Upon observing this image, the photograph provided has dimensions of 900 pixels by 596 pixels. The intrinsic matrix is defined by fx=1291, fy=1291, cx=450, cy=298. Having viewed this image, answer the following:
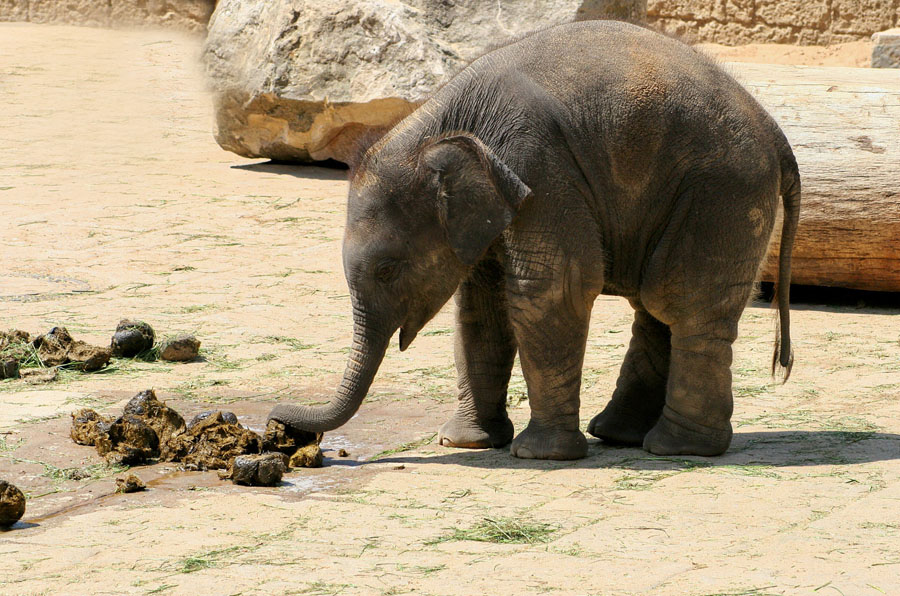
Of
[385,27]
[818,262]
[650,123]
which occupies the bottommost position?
[818,262]

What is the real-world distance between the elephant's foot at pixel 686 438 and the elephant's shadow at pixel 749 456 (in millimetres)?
35

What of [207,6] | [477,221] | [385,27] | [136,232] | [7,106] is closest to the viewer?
[477,221]

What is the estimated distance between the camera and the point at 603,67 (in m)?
5.59

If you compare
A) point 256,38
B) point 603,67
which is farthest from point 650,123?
point 256,38

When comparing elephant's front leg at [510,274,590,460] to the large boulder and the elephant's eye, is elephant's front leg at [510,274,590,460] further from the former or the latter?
the large boulder

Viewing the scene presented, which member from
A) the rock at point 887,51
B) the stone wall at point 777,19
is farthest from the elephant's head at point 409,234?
the stone wall at point 777,19

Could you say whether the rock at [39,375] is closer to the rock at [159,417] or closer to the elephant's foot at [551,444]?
the rock at [159,417]

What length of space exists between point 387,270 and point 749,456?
1.81 meters

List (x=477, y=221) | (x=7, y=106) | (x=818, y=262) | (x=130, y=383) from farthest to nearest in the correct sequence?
(x=7, y=106)
(x=818, y=262)
(x=130, y=383)
(x=477, y=221)

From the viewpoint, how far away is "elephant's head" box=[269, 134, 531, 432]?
542 centimetres

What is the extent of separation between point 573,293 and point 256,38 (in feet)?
30.3

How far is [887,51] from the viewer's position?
1265 centimetres

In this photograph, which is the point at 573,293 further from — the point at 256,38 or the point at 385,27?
the point at 256,38

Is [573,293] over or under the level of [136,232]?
over
